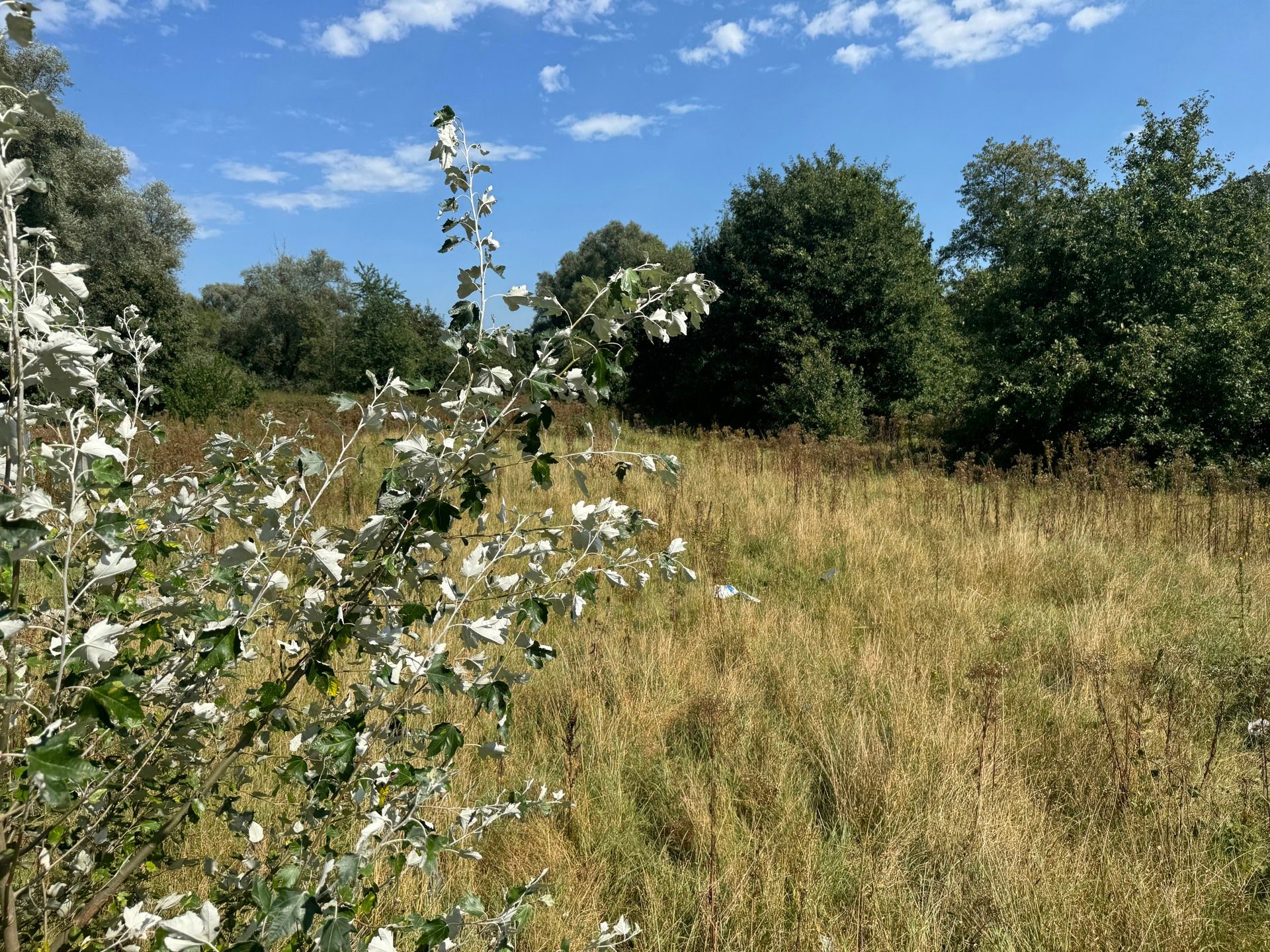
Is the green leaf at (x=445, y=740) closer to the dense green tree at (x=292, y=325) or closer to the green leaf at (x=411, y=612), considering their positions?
the green leaf at (x=411, y=612)

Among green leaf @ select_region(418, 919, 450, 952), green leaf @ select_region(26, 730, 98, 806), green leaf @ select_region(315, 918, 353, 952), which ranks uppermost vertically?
green leaf @ select_region(26, 730, 98, 806)

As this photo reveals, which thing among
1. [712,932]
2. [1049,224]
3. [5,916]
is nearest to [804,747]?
[712,932]

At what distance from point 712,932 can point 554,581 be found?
1.20m

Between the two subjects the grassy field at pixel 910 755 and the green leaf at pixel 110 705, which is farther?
the grassy field at pixel 910 755

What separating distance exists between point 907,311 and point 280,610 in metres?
16.3

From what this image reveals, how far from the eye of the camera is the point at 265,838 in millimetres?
2344

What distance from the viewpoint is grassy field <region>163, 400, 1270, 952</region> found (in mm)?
2178

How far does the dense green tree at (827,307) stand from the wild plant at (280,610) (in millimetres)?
13243

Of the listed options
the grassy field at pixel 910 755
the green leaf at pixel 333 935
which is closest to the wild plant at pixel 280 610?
the green leaf at pixel 333 935

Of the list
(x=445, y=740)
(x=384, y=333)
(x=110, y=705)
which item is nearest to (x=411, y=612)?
(x=445, y=740)

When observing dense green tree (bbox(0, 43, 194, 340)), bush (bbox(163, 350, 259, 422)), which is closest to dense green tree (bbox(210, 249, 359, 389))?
dense green tree (bbox(0, 43, 194, 340))

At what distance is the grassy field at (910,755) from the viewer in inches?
85.7

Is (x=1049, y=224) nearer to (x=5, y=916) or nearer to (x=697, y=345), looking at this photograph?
(x=697, y=345)

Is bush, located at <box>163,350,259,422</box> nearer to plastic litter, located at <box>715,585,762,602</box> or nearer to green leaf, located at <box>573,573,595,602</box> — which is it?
plastic litter, located at <box>715,585,762,602</box>
